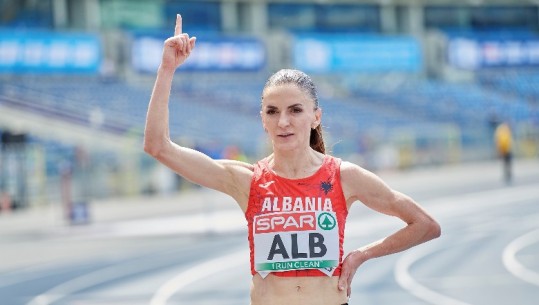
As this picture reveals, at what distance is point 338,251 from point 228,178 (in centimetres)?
55

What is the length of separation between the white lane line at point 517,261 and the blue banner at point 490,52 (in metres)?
40.3

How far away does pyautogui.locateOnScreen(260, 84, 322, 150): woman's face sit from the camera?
4129 millimetres

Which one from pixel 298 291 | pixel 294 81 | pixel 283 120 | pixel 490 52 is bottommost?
pixel 298 291

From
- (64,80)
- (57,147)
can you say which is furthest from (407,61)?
(57,147)

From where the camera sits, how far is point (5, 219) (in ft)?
96.3

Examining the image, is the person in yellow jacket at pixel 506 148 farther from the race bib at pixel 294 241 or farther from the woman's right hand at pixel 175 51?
the woman's right hand at pixel 175 51

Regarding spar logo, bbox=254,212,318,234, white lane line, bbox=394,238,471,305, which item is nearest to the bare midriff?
spar logo, bbox=254,212,318,234

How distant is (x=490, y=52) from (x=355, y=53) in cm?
965

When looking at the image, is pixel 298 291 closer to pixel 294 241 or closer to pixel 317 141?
pixel 294 241

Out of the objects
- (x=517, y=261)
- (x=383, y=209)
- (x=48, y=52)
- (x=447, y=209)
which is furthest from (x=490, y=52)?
(x=383, y=209)

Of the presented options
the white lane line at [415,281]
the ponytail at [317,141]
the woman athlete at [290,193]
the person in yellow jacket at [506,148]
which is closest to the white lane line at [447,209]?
the white lane line at [415,281]

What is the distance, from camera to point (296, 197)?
4172mm

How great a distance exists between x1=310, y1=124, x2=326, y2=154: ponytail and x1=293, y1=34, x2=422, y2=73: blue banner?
159ft

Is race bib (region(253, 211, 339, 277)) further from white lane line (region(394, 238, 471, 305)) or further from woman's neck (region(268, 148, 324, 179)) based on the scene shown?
white lane line (region(394, 238, 471, 305))
